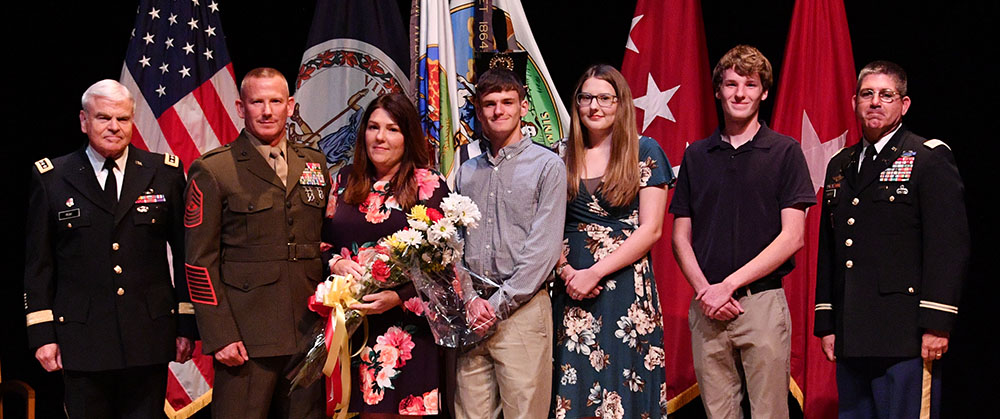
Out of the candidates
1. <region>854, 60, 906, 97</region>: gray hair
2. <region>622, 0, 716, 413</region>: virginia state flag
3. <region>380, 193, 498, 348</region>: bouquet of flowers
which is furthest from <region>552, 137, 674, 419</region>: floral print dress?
<region>622, 0, 716, 413</region>: virginia state flag

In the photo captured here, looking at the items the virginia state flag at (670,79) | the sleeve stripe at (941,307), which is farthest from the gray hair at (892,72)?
the virginia state flag at (670,79)

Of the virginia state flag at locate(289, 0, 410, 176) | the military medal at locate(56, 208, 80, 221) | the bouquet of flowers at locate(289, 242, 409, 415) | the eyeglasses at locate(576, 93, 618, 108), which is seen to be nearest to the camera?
the bouquet of flowers at locate(289, 242, 409, 415)

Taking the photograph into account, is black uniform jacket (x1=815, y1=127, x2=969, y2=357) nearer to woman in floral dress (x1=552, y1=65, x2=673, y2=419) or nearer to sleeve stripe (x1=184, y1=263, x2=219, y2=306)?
woman in floral dress (x1=552, y1=65, x2=673, y2=419)

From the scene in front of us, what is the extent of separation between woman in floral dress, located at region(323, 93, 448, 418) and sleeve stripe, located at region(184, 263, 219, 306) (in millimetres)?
418

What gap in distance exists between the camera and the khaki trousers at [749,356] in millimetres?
3021

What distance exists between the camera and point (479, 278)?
115 inches

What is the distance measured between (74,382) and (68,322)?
0.72 feet

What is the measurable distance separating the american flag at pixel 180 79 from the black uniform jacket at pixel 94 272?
99cm

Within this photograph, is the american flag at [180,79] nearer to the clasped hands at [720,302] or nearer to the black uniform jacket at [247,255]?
the black uniform jacket at [247,255]

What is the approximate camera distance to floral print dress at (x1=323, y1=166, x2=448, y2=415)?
2928mm

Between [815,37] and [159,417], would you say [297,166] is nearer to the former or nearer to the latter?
[159,417]

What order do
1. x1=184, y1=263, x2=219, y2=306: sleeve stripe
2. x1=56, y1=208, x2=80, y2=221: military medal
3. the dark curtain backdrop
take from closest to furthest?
x1=184, y1=263, x2=219, y2=306: sleeve stripe → x1=56, y1=208, x2=80, y2=221: military medal → the dark curtain backdrop

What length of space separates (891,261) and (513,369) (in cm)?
137

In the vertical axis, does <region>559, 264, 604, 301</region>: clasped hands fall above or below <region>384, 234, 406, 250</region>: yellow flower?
below
